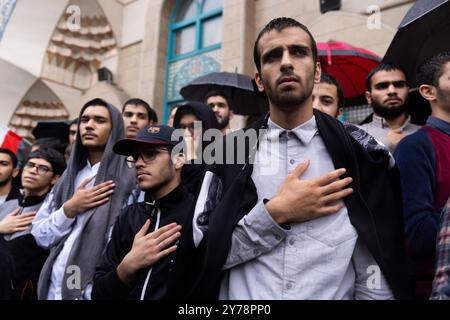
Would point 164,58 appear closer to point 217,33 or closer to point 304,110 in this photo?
point 217,33

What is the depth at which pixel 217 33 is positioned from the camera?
8781mm

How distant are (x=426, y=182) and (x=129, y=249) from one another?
153 centimetres

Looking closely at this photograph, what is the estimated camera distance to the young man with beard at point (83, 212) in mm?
2426

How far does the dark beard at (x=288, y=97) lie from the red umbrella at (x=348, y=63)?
2.47m

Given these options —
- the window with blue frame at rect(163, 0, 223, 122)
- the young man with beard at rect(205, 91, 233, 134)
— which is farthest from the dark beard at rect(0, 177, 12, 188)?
the window with blue frame at rect(163, 0, 223, 122)

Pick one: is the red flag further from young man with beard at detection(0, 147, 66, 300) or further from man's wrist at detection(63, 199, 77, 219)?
man's wrist at detection(63, 199, 77, 219)

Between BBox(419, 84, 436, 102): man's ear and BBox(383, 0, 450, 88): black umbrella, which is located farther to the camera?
BBox(383, 0, 450, 88): black umbrella

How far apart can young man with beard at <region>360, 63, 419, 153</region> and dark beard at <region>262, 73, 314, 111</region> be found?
137 cm

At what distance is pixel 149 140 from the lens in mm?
2270

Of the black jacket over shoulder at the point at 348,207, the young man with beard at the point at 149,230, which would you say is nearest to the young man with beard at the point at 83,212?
the young man with beard at the point at 149,230

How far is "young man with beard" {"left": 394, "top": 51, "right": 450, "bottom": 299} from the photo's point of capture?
1527 millimetres

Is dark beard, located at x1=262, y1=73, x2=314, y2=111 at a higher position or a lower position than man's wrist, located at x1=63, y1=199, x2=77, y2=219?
higher

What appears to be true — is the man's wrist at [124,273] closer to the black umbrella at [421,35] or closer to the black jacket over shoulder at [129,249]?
the black jacket over shoulder at [129,249]

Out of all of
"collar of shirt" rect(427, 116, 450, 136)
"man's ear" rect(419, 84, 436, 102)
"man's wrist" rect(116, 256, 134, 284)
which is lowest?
"man's wrist" rect(116, 256, 134, 284)
